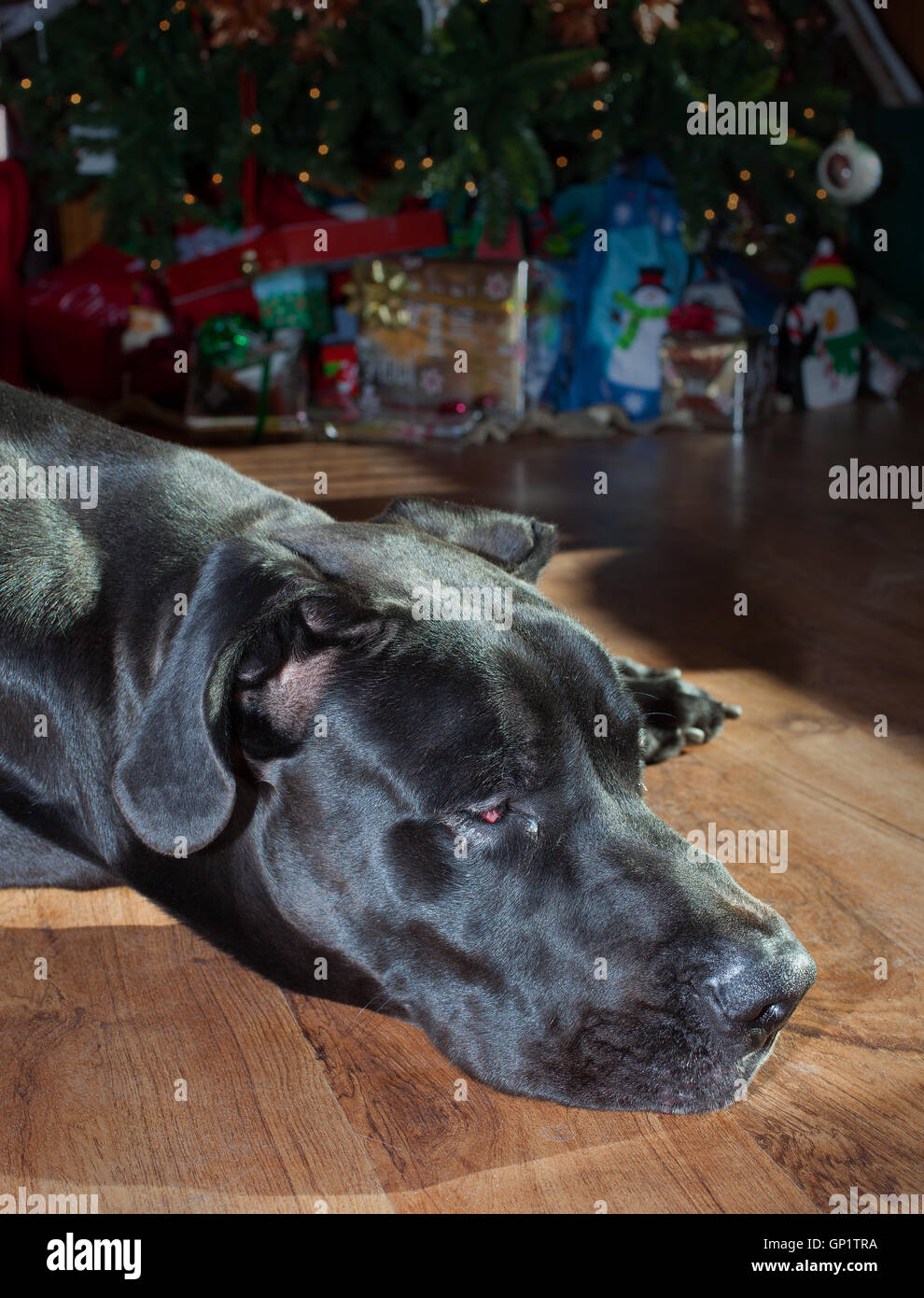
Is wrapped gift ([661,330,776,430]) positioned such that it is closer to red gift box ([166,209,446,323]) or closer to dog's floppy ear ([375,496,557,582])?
Result: red gift box ([166,209,446,323])

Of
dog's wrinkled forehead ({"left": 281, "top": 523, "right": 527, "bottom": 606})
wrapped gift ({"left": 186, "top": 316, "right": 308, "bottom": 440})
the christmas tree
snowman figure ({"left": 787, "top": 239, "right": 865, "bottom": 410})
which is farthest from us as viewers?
snowman figure ({"left": 787, "top": 239, "right": 865, "bottom": 410})

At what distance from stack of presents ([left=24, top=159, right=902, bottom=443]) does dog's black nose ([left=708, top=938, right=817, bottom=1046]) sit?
166 inches

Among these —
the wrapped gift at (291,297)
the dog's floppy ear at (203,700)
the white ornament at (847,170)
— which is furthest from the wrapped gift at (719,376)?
the dog's floppy ear at (203,700)

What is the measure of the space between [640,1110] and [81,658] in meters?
0.80

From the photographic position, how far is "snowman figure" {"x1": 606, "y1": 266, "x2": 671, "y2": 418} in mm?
5453

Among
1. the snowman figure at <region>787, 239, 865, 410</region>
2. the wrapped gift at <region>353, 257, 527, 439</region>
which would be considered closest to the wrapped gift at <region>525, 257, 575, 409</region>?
the wrapped gift at <region>353, 257, 527, 439</region>

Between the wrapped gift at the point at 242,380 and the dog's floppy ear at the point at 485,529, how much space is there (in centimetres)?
379

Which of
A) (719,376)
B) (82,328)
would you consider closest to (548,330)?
(719,376)

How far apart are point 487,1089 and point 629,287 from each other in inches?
184

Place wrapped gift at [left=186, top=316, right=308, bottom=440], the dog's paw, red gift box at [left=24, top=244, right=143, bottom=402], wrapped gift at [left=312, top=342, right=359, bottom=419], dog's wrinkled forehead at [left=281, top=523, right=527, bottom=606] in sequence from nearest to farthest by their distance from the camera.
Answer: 1. dog's wrinkled forehead at [left=281, top=523, right=527, bottom=606]
2. the dog's paw
3. wrapped gift at [left=186, top=316, right=308, bottom=440]
4. red gift box at [left=24, top=244, right=143, bottom=402]
5. wrapped gift at [left=312, top=342, right=359, bottom=419]

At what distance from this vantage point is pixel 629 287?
547cm

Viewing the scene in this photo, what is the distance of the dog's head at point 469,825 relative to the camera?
1243 millimetres

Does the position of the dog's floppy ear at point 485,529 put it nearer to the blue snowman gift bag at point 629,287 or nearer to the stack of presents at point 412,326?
the stack of presents at point 412,326
